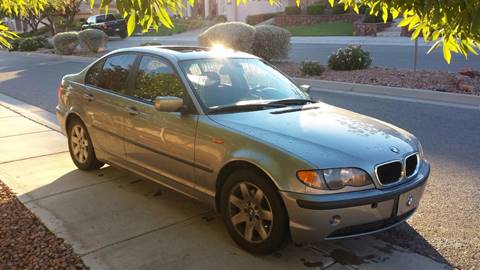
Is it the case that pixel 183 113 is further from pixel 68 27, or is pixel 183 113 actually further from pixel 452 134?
pixel 68 27

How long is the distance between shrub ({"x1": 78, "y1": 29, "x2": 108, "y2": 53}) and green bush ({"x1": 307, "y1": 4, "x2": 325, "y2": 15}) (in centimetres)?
1744

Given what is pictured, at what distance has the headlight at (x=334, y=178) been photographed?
3377mm

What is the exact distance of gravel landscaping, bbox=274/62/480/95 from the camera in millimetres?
10891

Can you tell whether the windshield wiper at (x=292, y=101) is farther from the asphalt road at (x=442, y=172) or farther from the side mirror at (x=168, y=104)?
the asphalt road at (x=442, y=172)

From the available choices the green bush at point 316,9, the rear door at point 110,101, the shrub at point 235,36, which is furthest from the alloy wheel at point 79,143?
the green bush at point 316,9

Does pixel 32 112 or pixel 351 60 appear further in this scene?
pixel 351 60

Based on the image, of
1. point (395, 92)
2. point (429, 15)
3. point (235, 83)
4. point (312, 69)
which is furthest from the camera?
point (312, 69)

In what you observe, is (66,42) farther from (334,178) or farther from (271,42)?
(334,178)

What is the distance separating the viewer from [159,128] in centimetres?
446

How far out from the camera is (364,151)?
358cm

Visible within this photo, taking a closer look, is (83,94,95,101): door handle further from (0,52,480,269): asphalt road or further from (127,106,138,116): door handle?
(0,52,480,269): asphalt road

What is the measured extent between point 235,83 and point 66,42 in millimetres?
22721

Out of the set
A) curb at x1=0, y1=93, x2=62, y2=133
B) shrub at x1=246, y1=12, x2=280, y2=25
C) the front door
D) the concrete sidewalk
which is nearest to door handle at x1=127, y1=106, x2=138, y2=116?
the front door

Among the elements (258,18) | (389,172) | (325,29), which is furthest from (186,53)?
(258,18)
